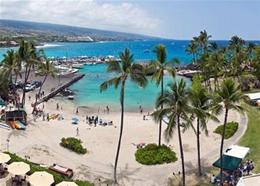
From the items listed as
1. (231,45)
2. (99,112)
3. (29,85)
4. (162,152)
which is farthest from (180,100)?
(231,45)

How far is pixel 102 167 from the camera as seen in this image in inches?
1053

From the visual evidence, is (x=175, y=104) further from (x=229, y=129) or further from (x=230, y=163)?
(x=229, y=129)

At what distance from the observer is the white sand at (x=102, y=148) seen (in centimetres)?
2558

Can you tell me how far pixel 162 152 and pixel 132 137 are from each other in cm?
721

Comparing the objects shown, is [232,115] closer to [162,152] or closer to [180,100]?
[162,152]

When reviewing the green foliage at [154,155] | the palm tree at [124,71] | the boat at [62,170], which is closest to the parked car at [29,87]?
the green foliage at [154,155]

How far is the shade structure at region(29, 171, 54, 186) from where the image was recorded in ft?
67.3

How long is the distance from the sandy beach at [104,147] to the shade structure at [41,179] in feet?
12.2

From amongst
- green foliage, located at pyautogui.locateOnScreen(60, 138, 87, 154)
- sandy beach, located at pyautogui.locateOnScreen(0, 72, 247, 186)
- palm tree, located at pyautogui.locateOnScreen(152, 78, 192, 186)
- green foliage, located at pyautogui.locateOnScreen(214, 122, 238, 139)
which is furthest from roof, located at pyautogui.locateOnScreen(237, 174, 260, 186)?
green foliage, located at pyautogui.locateOnScreen(60, 138, 87, 154)

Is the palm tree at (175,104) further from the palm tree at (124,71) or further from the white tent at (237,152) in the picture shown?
the white tent at (237,152)

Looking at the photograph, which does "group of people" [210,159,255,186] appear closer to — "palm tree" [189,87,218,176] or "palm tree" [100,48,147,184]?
"palm tree" [189,87,218,176]

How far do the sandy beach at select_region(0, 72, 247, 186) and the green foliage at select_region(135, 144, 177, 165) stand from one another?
63 centimetres

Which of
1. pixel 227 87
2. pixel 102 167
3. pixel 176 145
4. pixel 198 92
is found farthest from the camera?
pixel 176 145

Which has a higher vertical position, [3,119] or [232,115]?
[232,115]
